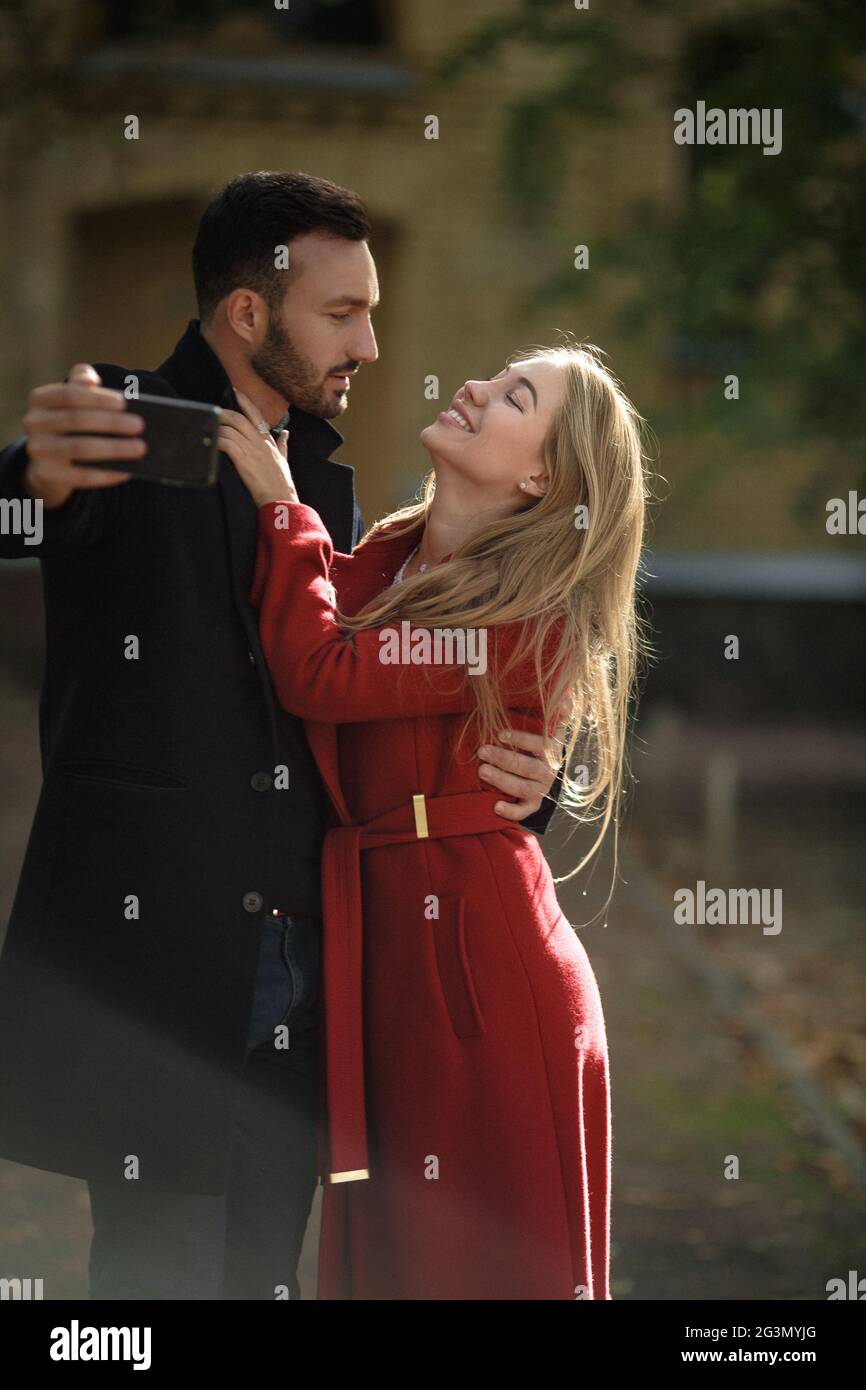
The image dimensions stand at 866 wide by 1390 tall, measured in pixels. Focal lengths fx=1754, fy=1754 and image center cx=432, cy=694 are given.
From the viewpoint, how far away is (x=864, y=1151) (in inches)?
261

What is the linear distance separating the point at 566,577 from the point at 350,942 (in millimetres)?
711

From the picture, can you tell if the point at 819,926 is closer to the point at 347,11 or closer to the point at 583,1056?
the point at 583,1056

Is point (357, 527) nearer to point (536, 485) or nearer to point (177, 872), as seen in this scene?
point (536, 485)

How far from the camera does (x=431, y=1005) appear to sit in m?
2.92

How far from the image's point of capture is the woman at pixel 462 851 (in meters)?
2.87

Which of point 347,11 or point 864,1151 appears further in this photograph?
point 347,11

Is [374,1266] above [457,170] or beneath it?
beneath

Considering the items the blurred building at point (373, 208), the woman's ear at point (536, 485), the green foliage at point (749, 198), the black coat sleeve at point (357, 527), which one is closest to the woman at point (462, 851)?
the woman's ear at point (536, 485)

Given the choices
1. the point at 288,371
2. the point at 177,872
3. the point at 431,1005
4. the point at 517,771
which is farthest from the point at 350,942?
the point at 288,371

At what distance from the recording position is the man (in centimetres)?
284

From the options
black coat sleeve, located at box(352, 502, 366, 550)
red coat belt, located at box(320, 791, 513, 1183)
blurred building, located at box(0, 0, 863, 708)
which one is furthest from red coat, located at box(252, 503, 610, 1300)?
blurred building, located at box(0, 0, 863, 708)

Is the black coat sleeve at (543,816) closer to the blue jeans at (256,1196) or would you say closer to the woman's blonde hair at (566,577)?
the woman's blonde hair at (566,577)

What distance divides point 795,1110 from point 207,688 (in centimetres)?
489

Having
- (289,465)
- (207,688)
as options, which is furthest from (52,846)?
(289,465)
